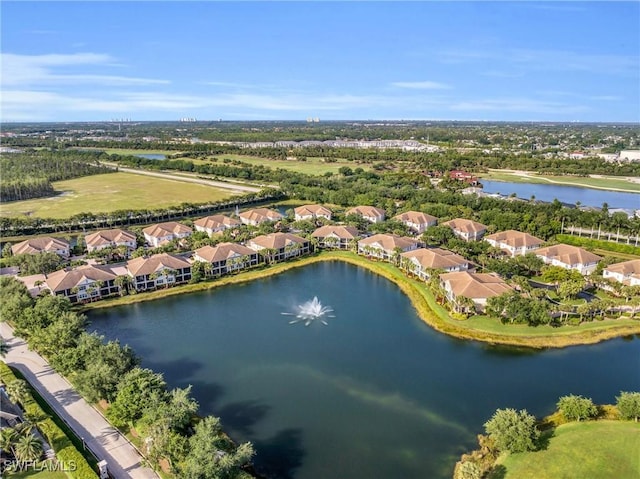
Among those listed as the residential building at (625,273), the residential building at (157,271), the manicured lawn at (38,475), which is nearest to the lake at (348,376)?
the residential building at (157,271)

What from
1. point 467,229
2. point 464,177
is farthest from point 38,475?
point 464,177

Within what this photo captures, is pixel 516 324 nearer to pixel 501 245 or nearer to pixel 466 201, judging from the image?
pixel 501 245

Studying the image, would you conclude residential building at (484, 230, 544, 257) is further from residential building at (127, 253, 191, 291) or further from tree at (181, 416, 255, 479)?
tree at (181, 416, 255, 479)

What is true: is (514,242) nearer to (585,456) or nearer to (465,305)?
(465,305)

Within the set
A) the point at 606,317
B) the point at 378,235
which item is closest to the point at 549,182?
the point at 378,235

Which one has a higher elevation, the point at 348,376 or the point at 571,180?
the point at 571,180
